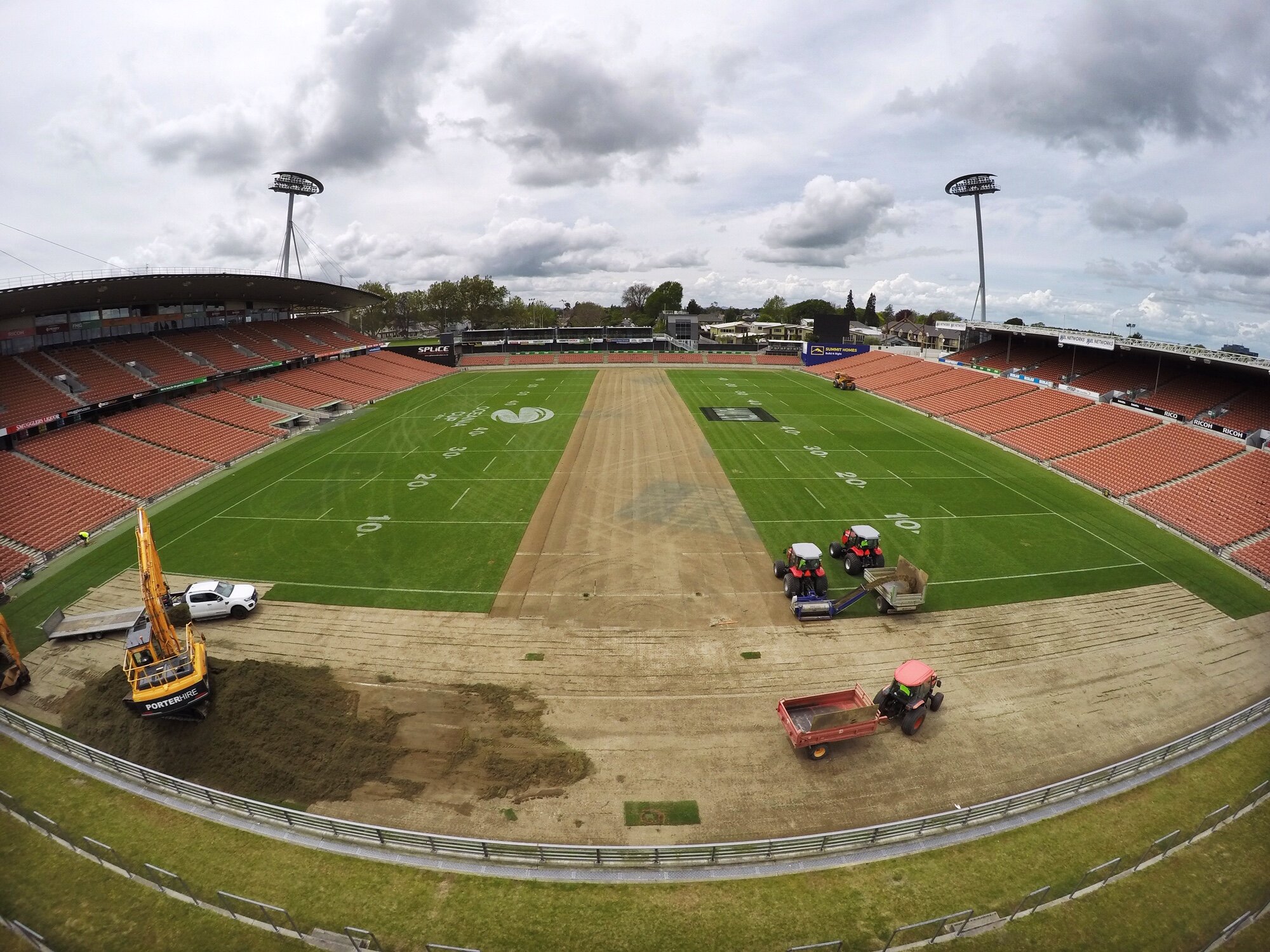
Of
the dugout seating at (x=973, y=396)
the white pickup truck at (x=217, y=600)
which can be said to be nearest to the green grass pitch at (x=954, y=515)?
the dugout seating at (x=973, y=396)

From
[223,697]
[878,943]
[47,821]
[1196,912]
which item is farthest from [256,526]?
[1196,912]

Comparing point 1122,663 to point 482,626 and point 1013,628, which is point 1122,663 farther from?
point 482,626

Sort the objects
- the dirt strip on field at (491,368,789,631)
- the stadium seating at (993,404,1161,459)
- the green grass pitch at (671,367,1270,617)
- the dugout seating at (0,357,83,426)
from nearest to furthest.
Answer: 1. the dirt strip on field at (491,368,789,631)
2. the green grass pitch at (671,367,1270,617)
3. the dugout seating at (0,357,83,426)
4. the stadium seating at (993,404,1161,459)

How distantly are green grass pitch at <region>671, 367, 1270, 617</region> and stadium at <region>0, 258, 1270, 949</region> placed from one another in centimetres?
31

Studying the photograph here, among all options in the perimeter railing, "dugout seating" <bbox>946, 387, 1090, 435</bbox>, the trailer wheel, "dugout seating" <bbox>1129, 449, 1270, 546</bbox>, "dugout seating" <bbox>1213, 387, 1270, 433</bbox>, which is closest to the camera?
the perimeter railing

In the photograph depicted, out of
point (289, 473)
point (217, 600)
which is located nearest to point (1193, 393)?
point (217, 600)

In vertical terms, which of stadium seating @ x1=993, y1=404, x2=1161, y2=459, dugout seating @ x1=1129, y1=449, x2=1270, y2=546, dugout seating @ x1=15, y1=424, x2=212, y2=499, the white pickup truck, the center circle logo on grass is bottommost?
the white pickup truck

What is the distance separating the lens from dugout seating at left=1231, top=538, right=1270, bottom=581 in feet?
90.7

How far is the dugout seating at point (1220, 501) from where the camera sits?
31266 mm

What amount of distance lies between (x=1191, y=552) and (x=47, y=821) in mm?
45497

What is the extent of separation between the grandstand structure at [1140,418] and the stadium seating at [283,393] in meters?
66.9

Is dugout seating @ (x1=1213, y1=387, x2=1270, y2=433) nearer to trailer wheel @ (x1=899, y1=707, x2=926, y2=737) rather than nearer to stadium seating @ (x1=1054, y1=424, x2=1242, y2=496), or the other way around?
stadium seating @ (x1=1054, y1=424, x2=1242, y2=496)

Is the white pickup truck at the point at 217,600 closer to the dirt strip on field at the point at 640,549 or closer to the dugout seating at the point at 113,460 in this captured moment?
the dirt strip on field at the point at 640,549

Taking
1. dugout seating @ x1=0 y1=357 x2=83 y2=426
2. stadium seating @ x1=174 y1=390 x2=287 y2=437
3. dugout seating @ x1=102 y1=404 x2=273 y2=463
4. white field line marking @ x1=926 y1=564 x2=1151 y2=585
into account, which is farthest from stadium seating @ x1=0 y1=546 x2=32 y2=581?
white field line marking @ x1=926 y1=564 x2=1151 y2=585
